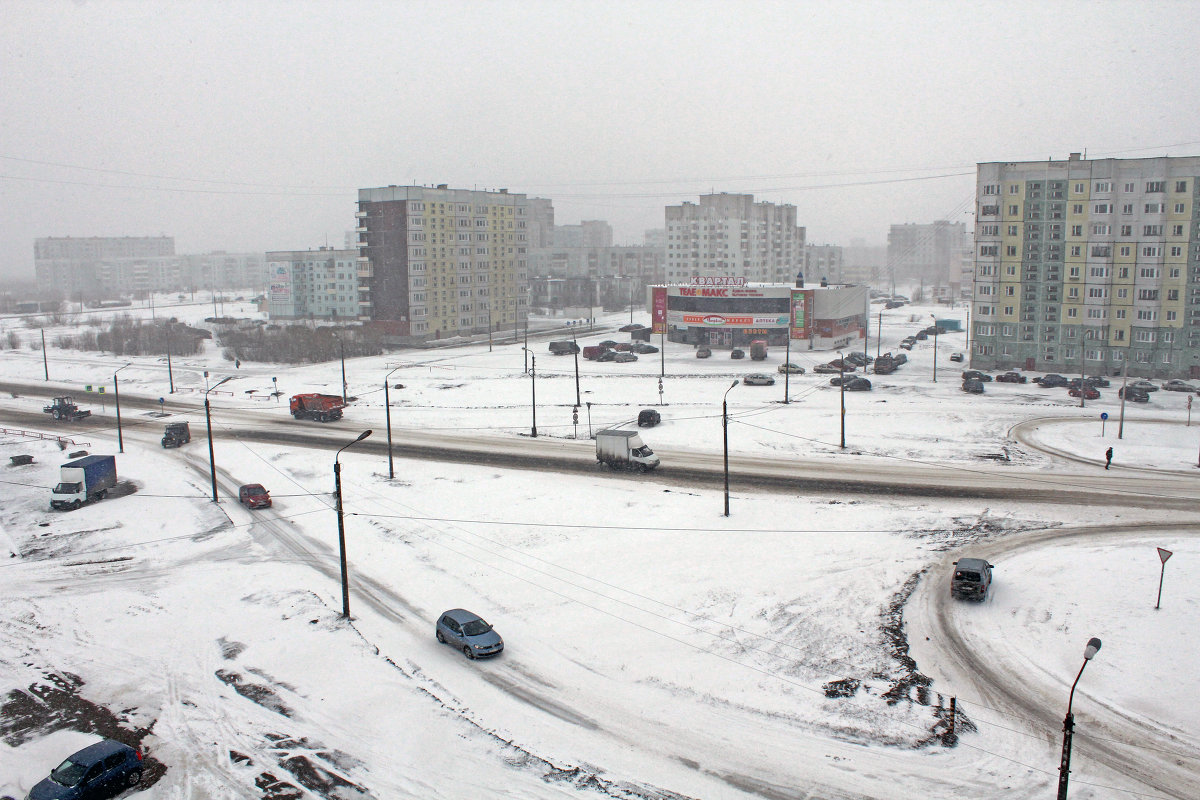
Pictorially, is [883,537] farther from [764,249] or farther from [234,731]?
[764,249]

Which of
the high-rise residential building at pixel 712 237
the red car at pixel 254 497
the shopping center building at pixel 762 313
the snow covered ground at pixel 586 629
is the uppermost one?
the high-rise residential building at pixel 712 237

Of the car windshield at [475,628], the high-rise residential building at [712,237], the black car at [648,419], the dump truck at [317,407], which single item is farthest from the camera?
the high-rise residential building at [712,237]

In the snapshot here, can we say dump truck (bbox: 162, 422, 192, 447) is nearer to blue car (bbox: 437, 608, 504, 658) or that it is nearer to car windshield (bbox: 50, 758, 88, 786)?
blue car (bbox: 437, 608, 504, 658)

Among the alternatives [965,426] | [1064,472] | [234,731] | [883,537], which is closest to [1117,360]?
[965,426]

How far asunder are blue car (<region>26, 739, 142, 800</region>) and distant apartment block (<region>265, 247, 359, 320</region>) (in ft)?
390

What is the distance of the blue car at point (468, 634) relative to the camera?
2184 centimetres

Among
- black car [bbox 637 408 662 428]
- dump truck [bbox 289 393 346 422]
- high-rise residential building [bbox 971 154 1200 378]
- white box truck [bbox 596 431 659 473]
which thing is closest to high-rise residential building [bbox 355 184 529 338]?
dump truck [bbox 289 393 346 422]

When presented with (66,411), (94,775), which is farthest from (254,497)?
(66,411)

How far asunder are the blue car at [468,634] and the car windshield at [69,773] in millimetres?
8721

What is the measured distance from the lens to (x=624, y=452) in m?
39.6

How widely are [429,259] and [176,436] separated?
186 feet

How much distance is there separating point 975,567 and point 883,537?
5.61 meters

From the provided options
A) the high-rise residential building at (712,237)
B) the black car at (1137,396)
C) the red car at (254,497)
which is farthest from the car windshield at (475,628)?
the high-rise residential building at (712,237)

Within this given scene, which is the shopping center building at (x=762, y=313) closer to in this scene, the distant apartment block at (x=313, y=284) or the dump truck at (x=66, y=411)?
the dump truck at (x=66, y=411)
